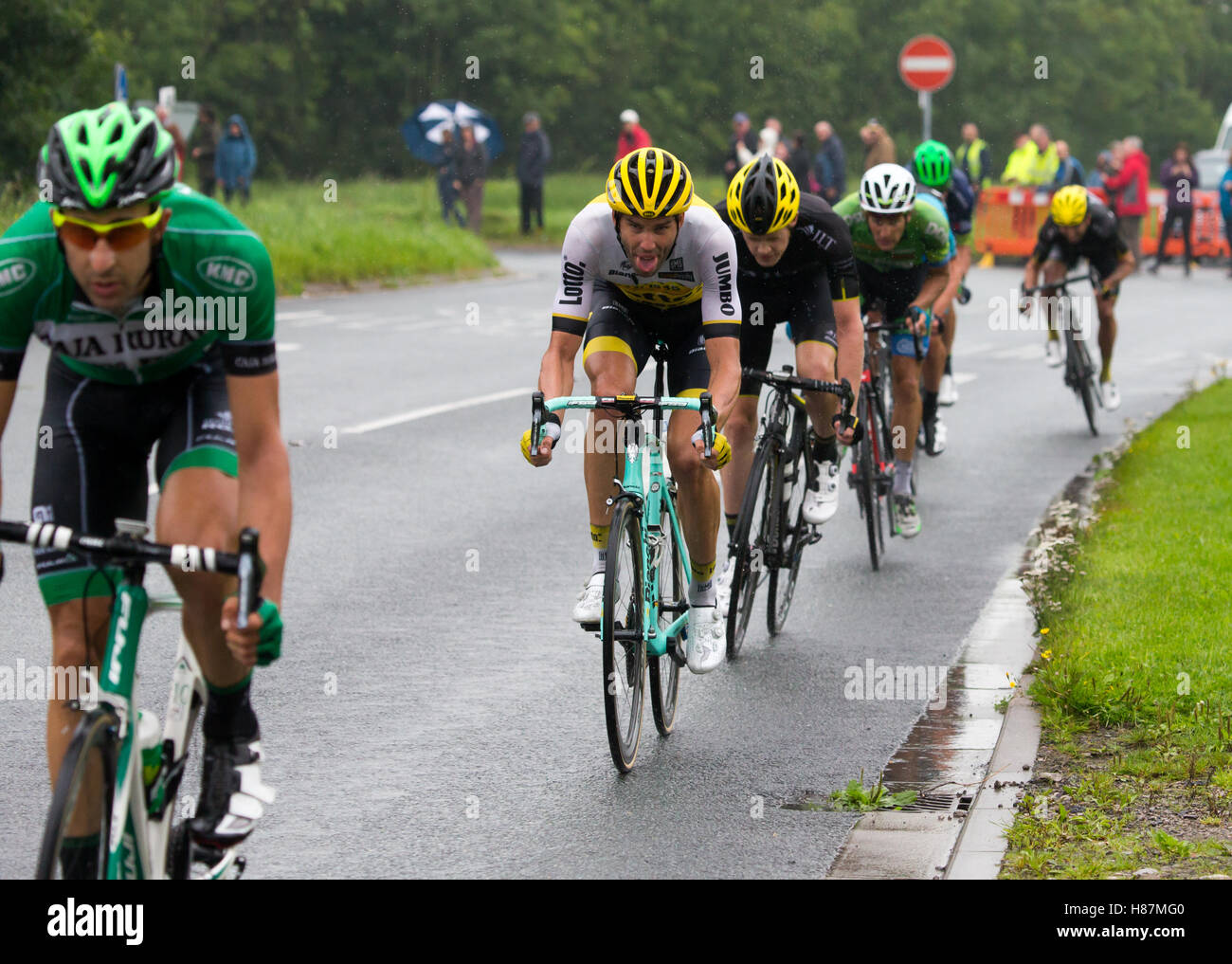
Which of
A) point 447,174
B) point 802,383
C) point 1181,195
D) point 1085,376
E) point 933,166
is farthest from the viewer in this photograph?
point 447,174

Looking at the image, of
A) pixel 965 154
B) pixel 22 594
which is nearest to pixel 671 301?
pixel 22 594

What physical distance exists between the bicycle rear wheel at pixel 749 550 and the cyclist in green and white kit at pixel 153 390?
134 inches

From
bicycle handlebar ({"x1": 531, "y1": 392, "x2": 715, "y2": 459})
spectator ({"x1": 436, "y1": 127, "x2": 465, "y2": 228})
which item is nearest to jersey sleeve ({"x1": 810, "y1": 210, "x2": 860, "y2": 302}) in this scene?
bicycle handlebar ({"x1": 531, "y1": 392, "x2": 715, "y2": 459})

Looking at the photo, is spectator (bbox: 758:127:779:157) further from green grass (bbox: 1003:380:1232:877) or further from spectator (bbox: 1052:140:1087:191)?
green grass (bbox: 1003:380:1232:877)

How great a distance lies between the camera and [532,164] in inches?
1330

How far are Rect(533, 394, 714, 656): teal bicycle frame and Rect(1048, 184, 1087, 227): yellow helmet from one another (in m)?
8.13

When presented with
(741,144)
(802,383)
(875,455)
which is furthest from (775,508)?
(741,144)

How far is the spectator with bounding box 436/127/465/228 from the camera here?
107 ft

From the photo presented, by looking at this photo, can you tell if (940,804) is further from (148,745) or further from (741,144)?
(741,144)

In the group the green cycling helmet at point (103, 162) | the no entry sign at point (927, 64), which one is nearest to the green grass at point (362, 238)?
the no entry sign at point (927, 64)

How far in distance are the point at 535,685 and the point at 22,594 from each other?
2565 mm

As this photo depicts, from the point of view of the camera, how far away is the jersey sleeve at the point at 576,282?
6.26 metres

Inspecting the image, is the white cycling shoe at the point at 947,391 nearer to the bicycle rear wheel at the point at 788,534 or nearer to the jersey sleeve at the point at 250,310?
the bicycle rear wheel at the point at 788,534

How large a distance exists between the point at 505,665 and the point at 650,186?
7.41 ft
